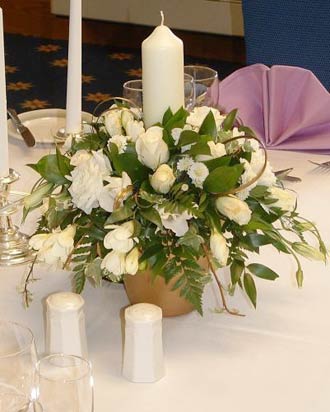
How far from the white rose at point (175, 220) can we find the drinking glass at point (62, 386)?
0.23 m

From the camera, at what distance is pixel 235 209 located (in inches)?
42.5

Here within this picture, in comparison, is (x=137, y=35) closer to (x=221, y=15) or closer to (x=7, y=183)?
(x=221, y=15)

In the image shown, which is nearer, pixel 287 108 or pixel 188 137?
pixel 188 137

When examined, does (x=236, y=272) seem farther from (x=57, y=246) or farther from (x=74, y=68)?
(x=74, y=68)

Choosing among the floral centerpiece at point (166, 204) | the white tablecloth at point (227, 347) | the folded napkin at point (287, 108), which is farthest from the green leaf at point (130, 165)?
the folded napkin at point (287, 108)

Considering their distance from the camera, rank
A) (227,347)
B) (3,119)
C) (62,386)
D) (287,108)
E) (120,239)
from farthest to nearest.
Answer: (287,108) < (3,119) < (227,347) < (120,239) < (62,386)

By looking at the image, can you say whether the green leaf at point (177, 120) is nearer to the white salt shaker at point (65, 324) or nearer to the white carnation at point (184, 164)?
the white carnation at point (184, 164)

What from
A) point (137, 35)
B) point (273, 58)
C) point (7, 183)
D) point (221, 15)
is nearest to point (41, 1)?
point (137, 35)

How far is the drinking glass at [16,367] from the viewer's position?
0.92m

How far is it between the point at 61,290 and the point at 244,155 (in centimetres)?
33

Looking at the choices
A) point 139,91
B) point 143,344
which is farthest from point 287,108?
point 143,344

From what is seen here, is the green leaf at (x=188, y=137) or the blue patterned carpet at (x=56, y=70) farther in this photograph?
the blue patterned carpet at (x=56, y=70)

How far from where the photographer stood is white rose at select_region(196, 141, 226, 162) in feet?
3.66

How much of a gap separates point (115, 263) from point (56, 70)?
142 inches
